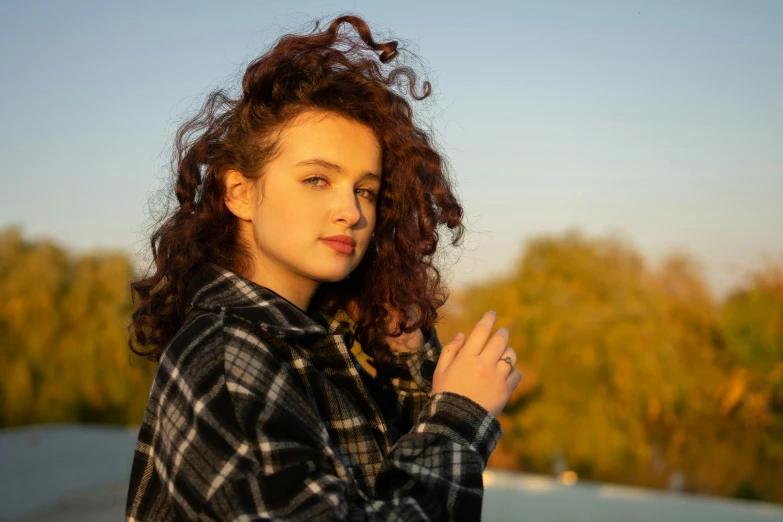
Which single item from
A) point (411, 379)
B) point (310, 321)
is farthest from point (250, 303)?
point (411, 379)

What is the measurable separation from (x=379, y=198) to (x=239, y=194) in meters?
0.32

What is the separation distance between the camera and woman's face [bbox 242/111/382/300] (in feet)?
5.05

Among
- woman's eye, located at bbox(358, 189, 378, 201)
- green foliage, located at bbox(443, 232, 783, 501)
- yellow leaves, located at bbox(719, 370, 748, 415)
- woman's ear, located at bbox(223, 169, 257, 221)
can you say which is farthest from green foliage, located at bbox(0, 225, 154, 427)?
woman's eye, located at bbox(358, 189, 378, 201)

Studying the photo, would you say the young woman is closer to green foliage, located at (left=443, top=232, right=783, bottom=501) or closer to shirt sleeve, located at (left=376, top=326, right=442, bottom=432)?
shirt sleeve, located at (left=376, top=326, right=442, bottom=432)

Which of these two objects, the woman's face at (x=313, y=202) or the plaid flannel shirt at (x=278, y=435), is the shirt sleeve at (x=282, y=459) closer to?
the plaid flannel shirt at (x=278, y=435)

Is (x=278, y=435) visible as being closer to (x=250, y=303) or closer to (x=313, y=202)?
(x=250, y=303)

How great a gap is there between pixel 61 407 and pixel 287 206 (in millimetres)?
11463

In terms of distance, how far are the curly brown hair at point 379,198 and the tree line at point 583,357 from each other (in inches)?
308

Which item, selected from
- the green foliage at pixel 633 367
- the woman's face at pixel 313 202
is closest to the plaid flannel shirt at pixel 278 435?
the woman's face at pixel 313 202

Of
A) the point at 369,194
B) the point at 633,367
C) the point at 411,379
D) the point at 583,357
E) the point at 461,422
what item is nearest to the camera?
the point at 461,422

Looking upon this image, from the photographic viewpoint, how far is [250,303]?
1435 mm

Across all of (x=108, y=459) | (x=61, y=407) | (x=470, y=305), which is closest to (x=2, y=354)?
(x=61, y=407)

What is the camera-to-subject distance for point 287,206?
1.54 m

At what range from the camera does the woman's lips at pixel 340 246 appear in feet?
5.10
